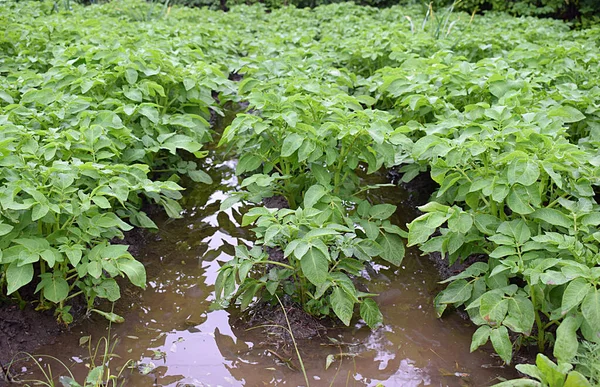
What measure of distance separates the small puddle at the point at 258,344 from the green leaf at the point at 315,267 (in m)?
0.40

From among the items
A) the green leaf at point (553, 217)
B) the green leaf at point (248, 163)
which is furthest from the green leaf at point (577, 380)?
the green leaf at point (248, 163)

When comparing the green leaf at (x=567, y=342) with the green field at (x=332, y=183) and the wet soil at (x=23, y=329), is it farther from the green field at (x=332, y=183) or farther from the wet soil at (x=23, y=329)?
the wet soil at (x=23, y=329)

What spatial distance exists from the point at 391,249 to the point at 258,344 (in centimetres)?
84

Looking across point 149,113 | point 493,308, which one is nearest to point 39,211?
point 149,113

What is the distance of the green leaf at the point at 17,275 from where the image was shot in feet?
7.64

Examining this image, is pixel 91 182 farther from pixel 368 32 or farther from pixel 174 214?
pixel 368 32

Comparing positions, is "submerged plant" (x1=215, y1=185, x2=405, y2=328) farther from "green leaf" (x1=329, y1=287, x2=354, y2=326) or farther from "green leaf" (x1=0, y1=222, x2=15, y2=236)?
"green leaf" (x1=0, y1=222, x2=15, y2=236)

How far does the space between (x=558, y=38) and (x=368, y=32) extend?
219 cm

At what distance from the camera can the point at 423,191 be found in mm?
4117

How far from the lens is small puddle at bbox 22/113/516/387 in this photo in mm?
2482

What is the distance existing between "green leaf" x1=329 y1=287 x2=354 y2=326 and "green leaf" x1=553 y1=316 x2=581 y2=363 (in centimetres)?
85

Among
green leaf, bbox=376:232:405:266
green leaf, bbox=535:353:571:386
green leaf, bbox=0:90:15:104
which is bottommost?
green leaf, bbox=376:232:405:266

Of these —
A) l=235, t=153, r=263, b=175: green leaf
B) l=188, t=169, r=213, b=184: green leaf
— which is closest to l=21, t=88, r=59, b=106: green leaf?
l=188, t=169, r=213, b=184: green leaf

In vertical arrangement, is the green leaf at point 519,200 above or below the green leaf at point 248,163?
above
